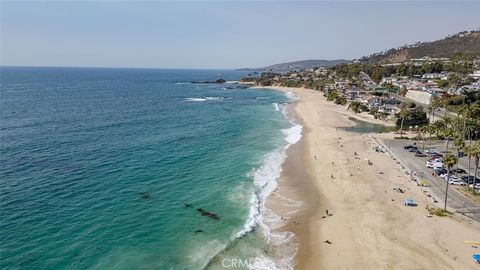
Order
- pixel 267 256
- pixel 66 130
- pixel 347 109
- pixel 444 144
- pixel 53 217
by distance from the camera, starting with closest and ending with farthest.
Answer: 1. pixel 267 256
2. pixel 53 217
3. pixel 444 144
4. pixel 66 130
5. pixel 347 109

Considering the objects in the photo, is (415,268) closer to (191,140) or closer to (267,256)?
(267,256)

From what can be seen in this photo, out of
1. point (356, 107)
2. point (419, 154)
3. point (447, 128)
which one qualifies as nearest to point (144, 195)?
point (419, 154)

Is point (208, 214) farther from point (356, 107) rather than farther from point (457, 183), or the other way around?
point (356, 107)

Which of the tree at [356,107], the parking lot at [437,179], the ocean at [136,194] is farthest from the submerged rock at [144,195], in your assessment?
the tree at [356,107]

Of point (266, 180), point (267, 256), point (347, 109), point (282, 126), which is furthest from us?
point (347, 109)

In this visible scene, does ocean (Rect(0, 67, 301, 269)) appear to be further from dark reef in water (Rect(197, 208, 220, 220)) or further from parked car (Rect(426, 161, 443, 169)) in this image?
parked car (Rect(426, 161, 443, 169))

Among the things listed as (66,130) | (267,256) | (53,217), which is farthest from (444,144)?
(66,130)
